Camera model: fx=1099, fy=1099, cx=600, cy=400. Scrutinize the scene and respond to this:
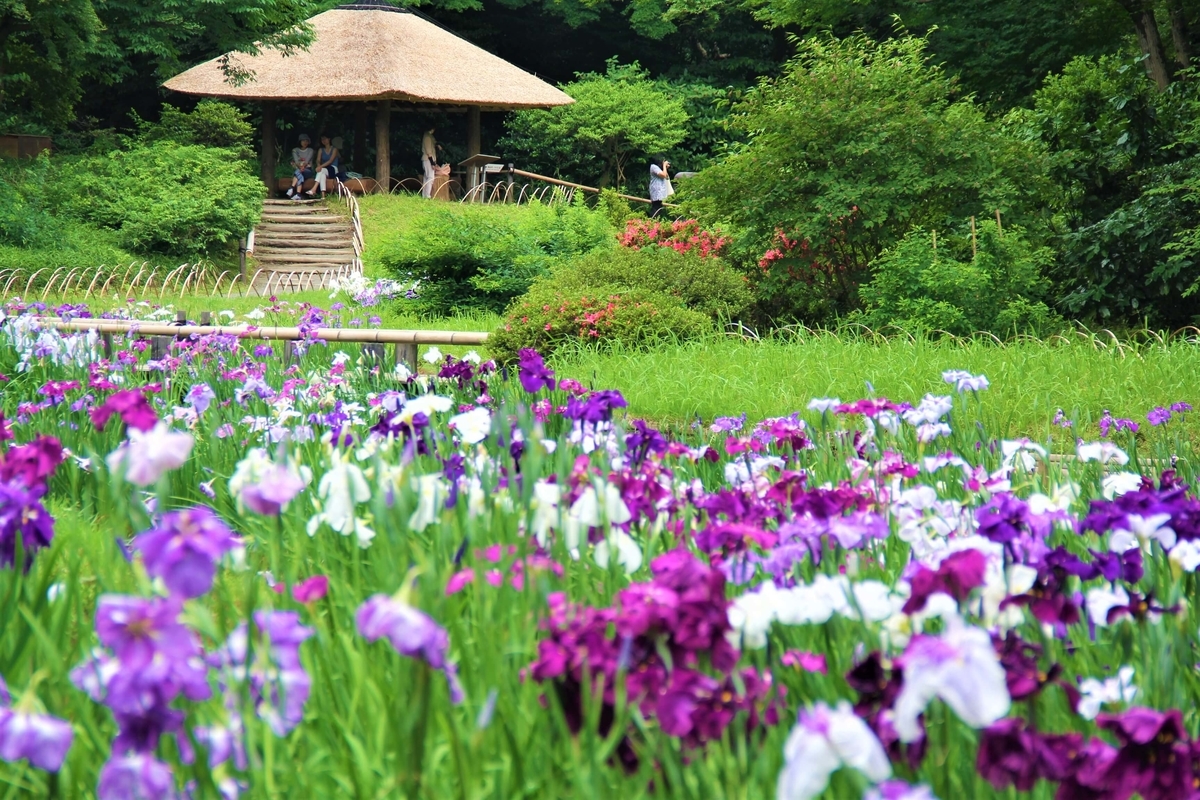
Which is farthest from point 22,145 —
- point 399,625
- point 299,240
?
point 399,625

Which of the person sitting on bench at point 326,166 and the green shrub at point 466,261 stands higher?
the person sitting on bench at point 326,166

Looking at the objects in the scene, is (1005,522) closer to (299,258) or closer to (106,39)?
(299,258)

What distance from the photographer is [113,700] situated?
1107mm

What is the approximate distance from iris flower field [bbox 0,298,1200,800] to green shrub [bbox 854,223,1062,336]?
6211 millimetres

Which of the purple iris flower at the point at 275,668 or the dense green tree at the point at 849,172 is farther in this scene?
the dense green tree at the point at 849,172

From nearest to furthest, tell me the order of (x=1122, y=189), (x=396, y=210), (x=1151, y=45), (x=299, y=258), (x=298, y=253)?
(x=1122, y=189), (x=1151, y=45), (x=299, y=258), (x=298, y=253), (x=396, y=210)

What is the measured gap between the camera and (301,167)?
24531 mm

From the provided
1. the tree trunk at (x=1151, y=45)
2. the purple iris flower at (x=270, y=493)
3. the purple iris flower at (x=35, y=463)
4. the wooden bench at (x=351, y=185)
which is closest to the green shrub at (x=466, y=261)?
the tree trunk at (x=1151, y=45)

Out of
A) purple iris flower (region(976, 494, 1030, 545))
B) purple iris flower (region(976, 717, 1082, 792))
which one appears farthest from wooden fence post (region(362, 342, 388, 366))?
purple iris flower (region(976, 717, 1082, 792))

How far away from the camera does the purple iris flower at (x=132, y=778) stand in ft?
3.69

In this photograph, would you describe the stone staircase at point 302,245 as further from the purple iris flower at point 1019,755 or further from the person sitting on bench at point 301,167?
the purple iris flower at point 1019,755

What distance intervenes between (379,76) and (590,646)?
24.5m

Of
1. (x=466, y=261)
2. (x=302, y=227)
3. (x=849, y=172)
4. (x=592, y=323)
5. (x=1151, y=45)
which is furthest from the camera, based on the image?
(x=302, y=227)

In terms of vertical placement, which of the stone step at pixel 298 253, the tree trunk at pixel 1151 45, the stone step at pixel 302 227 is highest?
the tree trunk at pixel 1151 45
